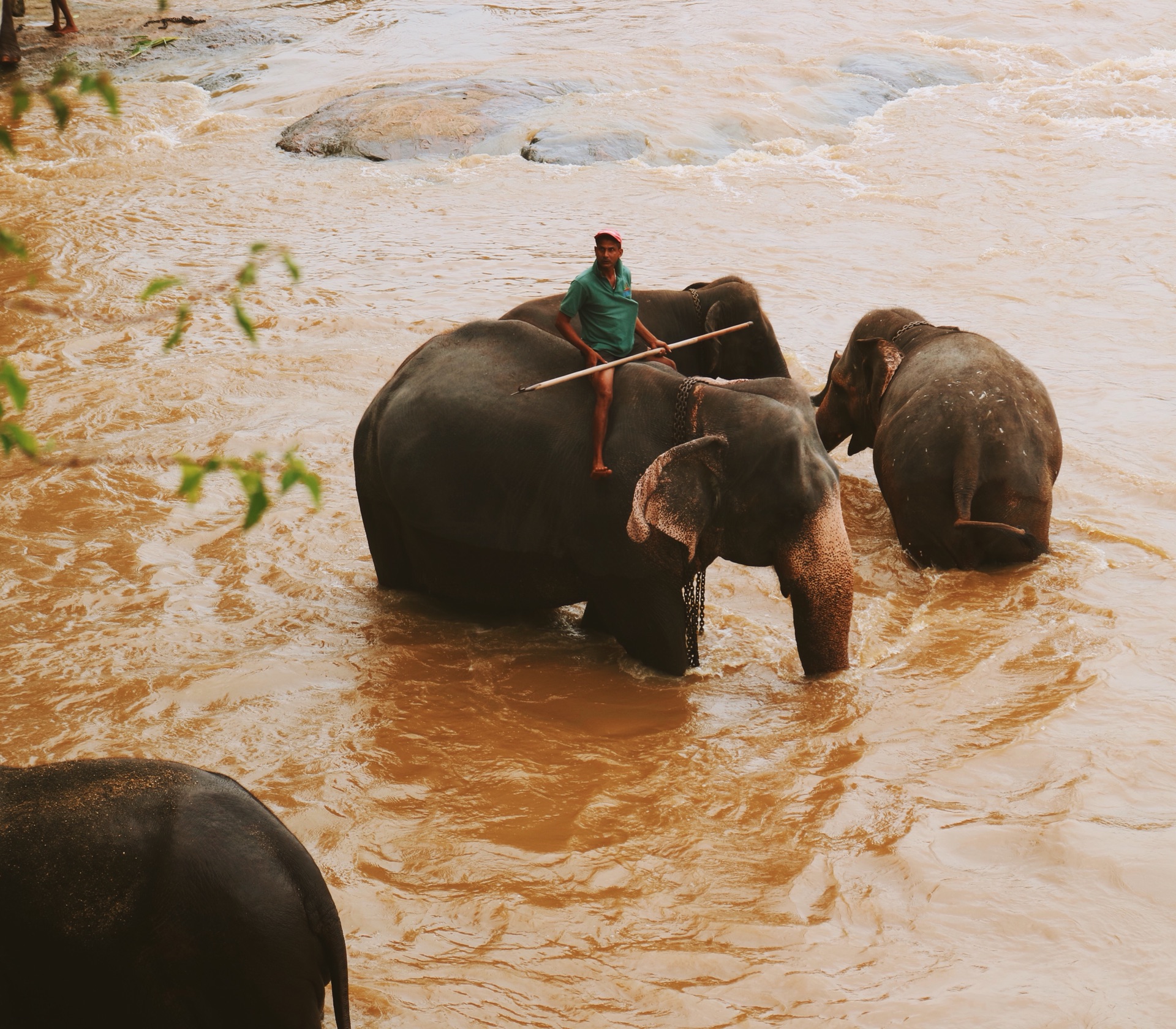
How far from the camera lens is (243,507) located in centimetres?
621

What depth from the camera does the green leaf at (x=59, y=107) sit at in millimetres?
1830

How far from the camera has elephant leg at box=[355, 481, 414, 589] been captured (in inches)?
211

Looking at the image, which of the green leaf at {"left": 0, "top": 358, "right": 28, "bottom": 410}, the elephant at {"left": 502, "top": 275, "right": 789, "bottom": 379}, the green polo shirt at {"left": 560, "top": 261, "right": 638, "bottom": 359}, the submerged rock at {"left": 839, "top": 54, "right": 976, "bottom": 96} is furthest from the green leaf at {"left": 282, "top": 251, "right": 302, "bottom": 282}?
the submerged rock at {"left": 839, "top": 54, "right": 976, "bottom": 96}

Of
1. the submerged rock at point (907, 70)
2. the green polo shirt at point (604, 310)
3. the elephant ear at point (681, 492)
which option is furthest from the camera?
the submerged rock at point (907, 70)

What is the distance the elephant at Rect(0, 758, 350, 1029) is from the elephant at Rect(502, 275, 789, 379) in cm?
460

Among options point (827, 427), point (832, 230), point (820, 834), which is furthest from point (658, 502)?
point (832, 230)

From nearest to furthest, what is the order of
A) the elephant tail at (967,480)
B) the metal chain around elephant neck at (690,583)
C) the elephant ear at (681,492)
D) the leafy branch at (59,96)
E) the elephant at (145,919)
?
1. the leafy branch at (59,96)
2. the elephant at (145,919)
3. the elephant ear at (681,492)
4. the metal chain around elephant neck at (690,583)
5. the elephant tail at (967,480)

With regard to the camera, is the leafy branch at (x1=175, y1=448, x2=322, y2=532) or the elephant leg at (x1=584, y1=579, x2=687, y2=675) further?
the elephant leg at (x1=584, y1=579, x2=687, y2=675)

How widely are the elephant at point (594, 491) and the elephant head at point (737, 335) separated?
185 cm

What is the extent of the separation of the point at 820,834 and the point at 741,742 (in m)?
0.64

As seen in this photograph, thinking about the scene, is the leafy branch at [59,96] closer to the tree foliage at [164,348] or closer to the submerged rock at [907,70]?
the tree foliage at [164,348]

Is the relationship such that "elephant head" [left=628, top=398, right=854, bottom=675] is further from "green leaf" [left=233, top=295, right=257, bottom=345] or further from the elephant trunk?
"green leaf" [left=233, top=295, right=257, bottom=345]

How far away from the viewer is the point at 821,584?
183 inches

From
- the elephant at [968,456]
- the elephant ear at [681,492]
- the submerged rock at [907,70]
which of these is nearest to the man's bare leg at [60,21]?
the submerged rock at [907,70]
